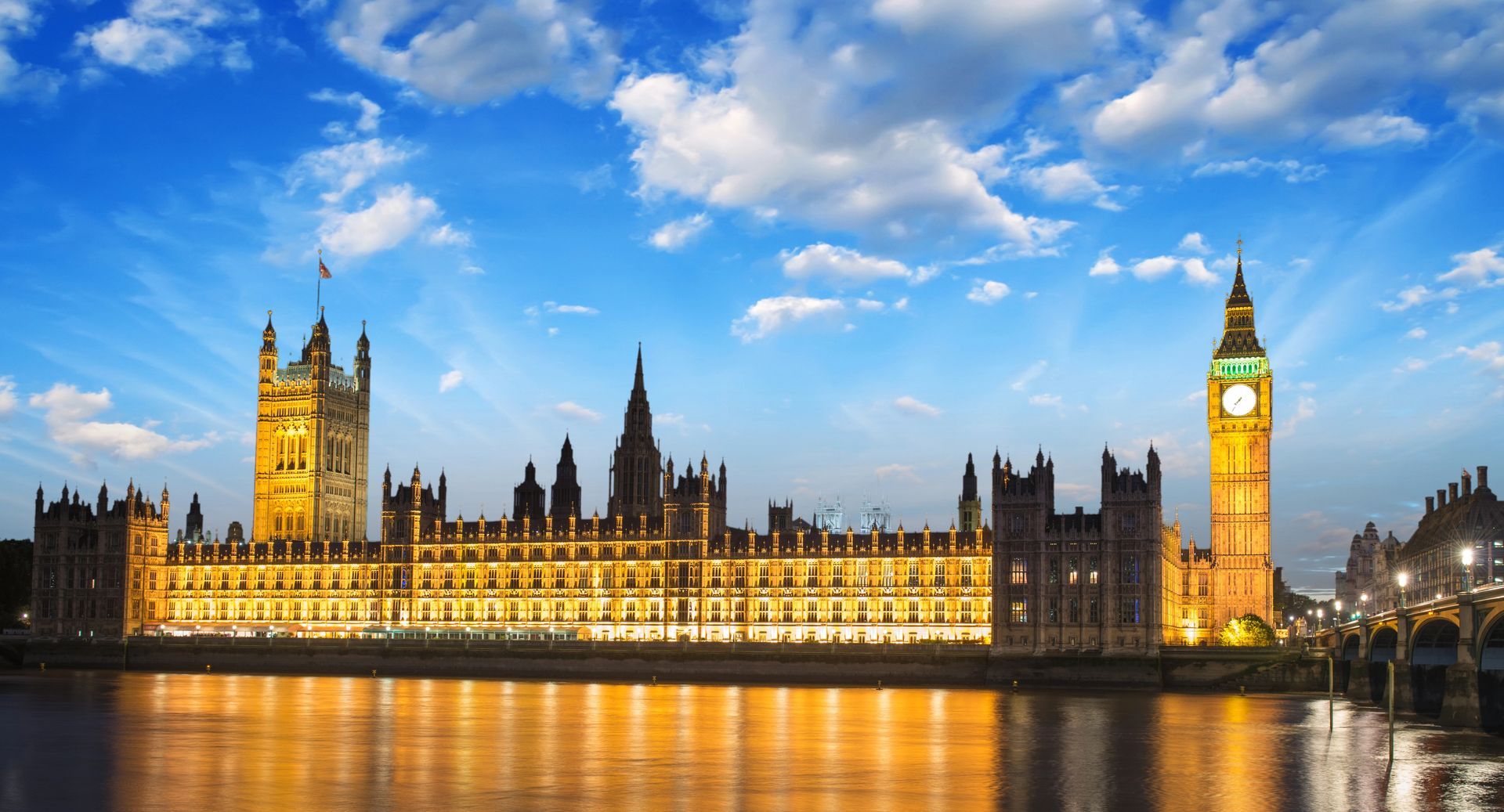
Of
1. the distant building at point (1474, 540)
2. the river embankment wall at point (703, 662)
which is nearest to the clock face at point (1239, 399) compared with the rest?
the distant building at point (1474, 540)

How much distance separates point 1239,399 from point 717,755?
127836 mm

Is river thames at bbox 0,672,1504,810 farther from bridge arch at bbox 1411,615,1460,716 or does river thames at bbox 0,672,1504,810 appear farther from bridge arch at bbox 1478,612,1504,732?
bridge arch at bbox 1411,615,1460,716

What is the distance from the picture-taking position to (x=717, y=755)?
68.2m

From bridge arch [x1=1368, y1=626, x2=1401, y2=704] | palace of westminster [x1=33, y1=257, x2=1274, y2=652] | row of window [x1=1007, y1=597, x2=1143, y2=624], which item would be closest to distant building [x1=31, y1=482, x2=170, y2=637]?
palace of westminster [x1=33, y1=257, x2=1274, y2=652]

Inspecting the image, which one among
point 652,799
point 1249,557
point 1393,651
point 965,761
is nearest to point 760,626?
point 1249,557

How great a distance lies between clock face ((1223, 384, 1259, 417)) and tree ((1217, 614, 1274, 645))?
1151 inches

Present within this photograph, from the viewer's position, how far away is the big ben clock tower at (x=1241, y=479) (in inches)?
6905

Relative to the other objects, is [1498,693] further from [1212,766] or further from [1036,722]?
[1212,766]

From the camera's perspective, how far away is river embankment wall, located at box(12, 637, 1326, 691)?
133 m

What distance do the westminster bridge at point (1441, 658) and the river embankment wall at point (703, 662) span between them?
477 inches

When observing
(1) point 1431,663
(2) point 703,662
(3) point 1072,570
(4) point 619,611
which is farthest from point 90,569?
(1) point 1431,663

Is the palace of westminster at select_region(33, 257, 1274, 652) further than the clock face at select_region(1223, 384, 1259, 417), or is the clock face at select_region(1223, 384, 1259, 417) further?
the clock face at select_region(1223, 384, 1259, 417)

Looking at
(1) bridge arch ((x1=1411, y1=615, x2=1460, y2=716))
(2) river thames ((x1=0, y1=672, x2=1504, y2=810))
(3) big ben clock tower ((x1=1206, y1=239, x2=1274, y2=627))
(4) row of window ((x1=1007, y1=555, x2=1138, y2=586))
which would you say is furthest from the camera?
(3) big ben clock tower ((x1=1206, y1=239, x2=1274, y2=627))

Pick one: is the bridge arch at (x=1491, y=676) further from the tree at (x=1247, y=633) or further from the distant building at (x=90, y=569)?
the distant building at (x=90, y=569)
